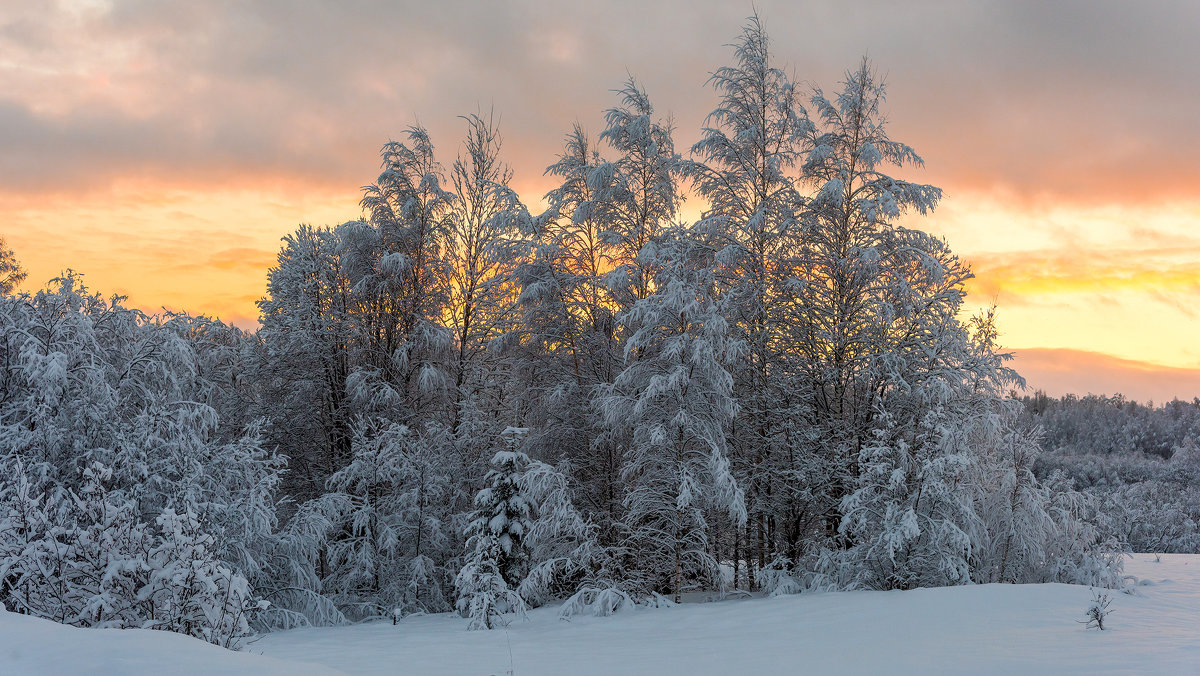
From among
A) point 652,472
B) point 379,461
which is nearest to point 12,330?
point 379,461

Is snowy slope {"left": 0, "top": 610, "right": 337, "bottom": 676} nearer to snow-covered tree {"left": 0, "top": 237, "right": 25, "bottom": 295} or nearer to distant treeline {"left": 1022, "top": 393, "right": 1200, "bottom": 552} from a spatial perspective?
distant treeline {"left": 1022, "top": 393, "right": 1200, "bottom": 552}

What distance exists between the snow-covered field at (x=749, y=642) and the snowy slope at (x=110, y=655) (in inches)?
0.6

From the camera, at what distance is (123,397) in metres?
13.6

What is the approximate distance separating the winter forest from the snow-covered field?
154 cm

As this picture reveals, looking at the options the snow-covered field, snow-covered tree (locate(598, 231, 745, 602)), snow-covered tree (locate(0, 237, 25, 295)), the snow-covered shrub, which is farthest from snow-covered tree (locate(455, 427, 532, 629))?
snow-covered tree (locate(0, 237, 25, 295))

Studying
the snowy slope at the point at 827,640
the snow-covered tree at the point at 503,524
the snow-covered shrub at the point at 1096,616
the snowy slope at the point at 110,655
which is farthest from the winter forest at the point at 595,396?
the snowy slope at the point at 110,655

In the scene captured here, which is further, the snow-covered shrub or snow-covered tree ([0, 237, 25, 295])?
snow-covered tree ([0, 237, 25, 295])

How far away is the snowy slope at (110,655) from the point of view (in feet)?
19.2

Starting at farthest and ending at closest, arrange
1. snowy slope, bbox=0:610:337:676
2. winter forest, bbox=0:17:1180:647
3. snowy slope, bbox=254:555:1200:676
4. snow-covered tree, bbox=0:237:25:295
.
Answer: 1. snow-covered tree, bbox=0:237:25:295
2. winter forest, bbox=0:17:1180:647
3. snowy slope, bbox=254:555:1200:676
4. snowy slope, bbox=0:610:337:676

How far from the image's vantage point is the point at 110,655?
6.09m

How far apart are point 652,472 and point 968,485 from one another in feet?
20.7

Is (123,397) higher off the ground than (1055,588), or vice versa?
(123,397)

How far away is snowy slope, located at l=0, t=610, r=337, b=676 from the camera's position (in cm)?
585

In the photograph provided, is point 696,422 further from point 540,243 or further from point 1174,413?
point 1174,413
